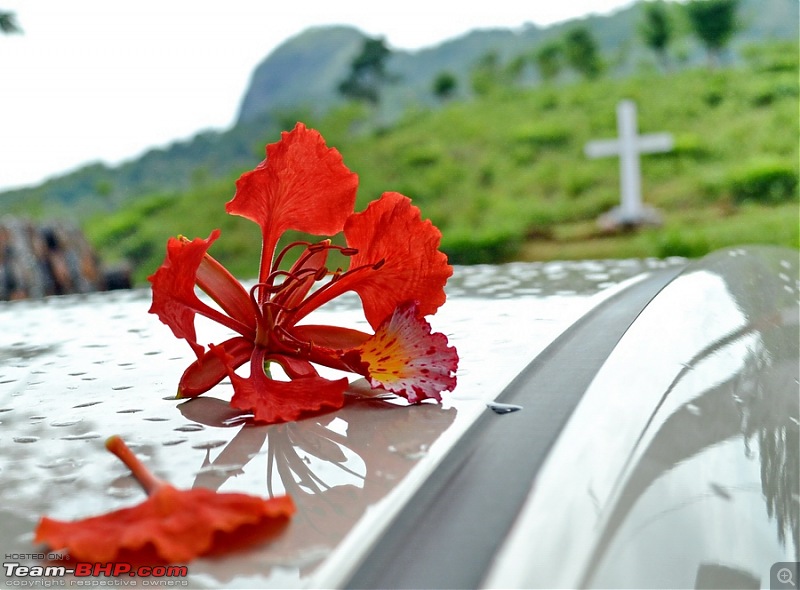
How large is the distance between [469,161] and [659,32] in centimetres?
312

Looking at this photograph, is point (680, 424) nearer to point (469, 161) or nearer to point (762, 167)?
Answer: point (762, 167)

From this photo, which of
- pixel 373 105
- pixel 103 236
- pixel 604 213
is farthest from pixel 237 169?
pixel 604 213

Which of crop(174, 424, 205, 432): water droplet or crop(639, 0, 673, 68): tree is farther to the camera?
crop(639, 0, 673, 68): tree

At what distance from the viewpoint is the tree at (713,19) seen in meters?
9.01

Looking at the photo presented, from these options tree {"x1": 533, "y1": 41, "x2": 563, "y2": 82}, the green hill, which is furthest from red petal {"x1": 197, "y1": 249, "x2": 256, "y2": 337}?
tree {"x1": 533, "y1": 41, "x2": 563, "y2": 82}

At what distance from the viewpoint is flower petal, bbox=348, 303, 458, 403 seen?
0.27 meters

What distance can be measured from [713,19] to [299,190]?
32.6ft

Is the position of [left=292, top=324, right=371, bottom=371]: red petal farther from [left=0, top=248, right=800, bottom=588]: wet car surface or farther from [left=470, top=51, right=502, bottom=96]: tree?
[left=470, top=51, right=502, bottom=96]: tree

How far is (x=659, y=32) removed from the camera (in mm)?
9297

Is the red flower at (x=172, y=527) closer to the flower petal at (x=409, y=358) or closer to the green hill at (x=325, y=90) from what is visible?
the flower petal at (x=409, y=358)

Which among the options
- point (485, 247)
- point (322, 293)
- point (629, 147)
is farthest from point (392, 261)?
point (485, 247)

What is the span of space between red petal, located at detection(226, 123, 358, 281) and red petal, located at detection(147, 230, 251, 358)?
4cm

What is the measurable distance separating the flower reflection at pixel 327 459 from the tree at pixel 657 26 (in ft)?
32.8

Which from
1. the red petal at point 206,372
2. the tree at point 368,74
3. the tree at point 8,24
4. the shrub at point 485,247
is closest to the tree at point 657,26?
the tree at point 368,74
